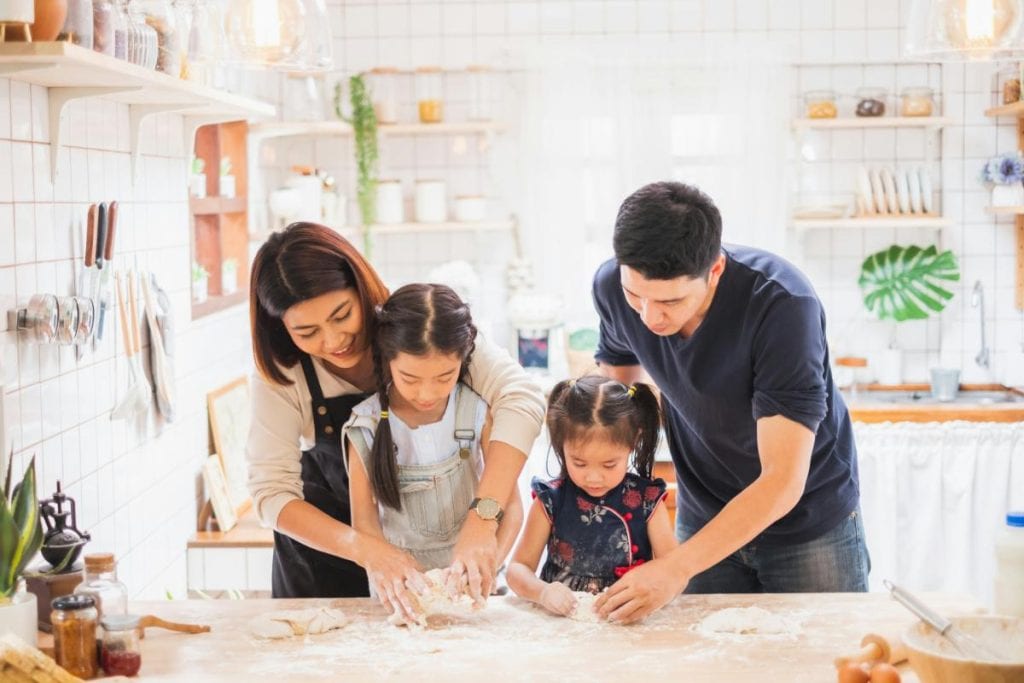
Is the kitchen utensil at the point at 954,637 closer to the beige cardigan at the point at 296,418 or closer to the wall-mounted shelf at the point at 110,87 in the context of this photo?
the beige cardigan at the point at 296,418

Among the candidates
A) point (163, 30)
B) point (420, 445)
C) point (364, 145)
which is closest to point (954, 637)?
point (420, 445)

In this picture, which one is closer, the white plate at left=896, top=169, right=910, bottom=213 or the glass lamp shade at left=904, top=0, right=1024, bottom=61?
the glass lamp shade at left=904, top=0, right=1024, bottom=61

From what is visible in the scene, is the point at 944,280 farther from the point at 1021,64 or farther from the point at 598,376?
the point at 598,376

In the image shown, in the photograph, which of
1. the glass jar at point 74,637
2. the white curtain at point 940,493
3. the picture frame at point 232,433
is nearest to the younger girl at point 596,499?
the glass jar at point 74,637

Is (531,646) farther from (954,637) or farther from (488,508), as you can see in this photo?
(954,637)

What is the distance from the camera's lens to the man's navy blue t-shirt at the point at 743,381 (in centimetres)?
211

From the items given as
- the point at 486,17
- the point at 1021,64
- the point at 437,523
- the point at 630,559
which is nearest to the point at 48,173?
the point at 437,523

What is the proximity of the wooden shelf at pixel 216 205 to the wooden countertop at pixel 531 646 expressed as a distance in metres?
1.73

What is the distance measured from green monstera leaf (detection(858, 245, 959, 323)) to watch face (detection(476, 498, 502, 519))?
10.8 ft

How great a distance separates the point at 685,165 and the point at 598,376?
9.35 ft

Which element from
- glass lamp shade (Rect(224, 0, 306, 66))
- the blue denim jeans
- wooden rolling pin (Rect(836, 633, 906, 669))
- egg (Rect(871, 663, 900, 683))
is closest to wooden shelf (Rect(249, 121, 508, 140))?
glass lamp shade (Rect(224, 0, 306, 66))

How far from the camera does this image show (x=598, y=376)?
2459mm

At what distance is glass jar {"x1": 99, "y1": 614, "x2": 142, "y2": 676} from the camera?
1871mm

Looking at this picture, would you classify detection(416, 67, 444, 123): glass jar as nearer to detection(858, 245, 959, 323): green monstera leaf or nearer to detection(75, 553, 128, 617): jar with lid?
detection(858, 245, 959, 323): green monstera leaf
